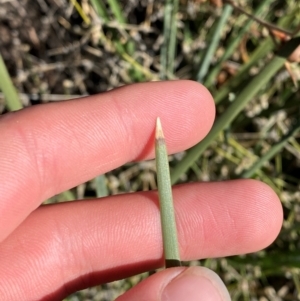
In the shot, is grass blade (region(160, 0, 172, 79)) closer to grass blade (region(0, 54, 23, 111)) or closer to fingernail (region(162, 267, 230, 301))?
grass blade (region(0, 54, 23, 111))

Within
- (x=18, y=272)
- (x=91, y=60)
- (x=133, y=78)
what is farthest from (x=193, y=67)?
(x=18, y=272)

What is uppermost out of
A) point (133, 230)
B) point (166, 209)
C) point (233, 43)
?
point (233, 43)

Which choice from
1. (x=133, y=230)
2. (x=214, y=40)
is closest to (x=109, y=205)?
(x=133, y=230)

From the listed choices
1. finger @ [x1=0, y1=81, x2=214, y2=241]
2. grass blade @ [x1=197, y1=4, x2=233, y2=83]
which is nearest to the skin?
finger @ [x1=0, y1=81, x2=214, y2=241]

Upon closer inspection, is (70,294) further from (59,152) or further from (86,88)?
(86,88)

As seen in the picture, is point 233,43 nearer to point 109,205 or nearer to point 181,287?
point 109,205
